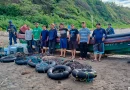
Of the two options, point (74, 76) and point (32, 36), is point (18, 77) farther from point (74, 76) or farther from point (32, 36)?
point (32, 36)

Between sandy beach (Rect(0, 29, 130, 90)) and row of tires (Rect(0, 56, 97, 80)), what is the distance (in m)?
0.18

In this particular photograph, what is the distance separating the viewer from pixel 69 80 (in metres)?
7.64

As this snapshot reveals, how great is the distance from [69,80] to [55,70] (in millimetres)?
1068

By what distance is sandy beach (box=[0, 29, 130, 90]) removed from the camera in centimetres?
714

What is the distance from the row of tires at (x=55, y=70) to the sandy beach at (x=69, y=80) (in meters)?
0.18

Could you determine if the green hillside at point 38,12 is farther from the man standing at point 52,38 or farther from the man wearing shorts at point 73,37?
the man wearing shorts at point 73,37

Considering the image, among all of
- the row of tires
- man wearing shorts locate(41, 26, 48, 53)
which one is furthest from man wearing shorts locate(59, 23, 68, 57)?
the row of tires

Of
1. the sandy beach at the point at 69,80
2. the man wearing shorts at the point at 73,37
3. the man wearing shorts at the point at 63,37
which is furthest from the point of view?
the man wearing shorts at the point at 63,37

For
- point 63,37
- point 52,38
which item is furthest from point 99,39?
point 52,38

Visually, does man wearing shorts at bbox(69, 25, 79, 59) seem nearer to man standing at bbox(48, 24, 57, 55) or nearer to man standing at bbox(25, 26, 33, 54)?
man standing at bbox(48, 24, 57, 55)

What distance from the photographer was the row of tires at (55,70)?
7273 millimetres

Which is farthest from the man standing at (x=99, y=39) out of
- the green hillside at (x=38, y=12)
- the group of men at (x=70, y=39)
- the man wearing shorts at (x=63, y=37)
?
the green hillside at (x=38, y=12)

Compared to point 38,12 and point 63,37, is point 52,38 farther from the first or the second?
point 38,12

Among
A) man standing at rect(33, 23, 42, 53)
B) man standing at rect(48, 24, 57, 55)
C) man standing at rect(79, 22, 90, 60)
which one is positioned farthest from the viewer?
man standing at rect(33, 23, 42, 53)
